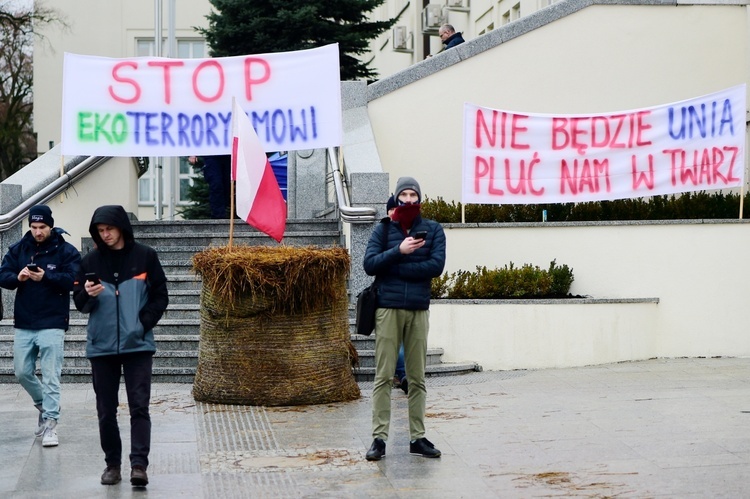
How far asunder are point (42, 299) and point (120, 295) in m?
1.47

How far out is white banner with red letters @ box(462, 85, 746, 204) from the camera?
1338cm

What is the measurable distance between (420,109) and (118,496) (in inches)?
376

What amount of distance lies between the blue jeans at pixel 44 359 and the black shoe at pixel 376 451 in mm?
2302

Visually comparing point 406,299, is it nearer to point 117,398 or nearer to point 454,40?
point 117,398

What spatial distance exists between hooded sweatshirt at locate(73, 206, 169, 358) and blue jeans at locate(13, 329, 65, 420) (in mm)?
1316

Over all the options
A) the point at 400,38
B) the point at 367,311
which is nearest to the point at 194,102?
the point at 367,311

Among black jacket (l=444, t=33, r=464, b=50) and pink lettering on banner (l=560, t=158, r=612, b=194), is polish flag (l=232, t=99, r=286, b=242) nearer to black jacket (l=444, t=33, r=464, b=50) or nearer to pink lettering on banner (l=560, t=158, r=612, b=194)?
pink lettering on banner (l=560, t=158, r=612, b=194)

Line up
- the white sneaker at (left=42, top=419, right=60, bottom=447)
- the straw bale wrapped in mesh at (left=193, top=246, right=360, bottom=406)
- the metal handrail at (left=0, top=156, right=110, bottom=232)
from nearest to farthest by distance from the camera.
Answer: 1. the white sneaker at (left=42, top=419, right=60, bottom=447)
2. the straw bale wrapped in mesh at (left=193, top=246, right=360, bottom=406)
3. the metal handrail at (left=0, top=156, right=110, bottom=232)

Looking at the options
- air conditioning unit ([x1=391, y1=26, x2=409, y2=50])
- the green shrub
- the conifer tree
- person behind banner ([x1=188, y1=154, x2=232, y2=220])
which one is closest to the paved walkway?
the green shrub

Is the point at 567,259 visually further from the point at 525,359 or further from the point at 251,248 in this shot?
the point at 251,248

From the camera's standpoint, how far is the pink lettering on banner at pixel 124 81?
44.1ft

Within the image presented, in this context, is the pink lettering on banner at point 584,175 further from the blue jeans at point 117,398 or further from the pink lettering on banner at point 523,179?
the blue jeans at point 117,398

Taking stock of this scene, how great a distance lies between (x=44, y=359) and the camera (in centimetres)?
859

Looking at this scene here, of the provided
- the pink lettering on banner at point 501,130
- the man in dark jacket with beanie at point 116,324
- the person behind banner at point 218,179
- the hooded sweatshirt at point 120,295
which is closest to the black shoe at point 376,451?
the man in dark jacket with beanie at point 116,324
